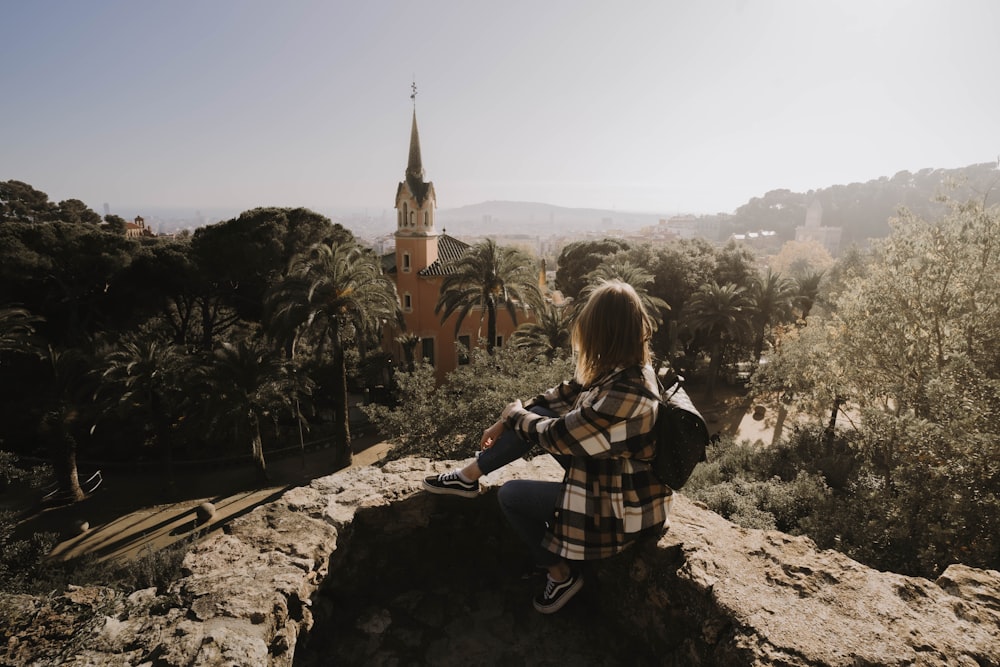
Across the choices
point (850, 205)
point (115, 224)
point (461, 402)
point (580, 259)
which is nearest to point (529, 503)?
point (461, 402)

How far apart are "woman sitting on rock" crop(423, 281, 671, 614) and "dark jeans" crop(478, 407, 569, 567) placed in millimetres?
44

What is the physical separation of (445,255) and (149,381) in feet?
48.5

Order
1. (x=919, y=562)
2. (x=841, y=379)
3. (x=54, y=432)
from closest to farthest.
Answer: (x=919, y=562) < (x=841, y=379) < (x=54, y=432)

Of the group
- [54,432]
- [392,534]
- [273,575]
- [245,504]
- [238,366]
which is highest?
[273,575]

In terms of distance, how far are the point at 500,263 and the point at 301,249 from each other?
10.5m

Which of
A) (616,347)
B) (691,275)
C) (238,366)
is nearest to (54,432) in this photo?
(238,366)

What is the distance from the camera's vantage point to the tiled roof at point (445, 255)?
967 inches

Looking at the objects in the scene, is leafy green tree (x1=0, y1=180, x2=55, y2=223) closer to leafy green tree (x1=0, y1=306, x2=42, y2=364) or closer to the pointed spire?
leafy green tree (x1=0, y1=306, x2=42, y2=364)

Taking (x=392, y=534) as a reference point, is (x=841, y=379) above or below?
below

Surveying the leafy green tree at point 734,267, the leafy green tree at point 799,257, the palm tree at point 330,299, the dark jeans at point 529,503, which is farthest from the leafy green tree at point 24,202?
the leafy green tree at point 799,257

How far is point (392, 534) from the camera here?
3223 millimetres

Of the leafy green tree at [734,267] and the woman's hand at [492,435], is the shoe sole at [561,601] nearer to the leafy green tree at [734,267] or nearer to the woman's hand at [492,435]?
the woman's hand at [492,435]

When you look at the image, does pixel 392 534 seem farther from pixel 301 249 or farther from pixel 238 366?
pixel 301 249

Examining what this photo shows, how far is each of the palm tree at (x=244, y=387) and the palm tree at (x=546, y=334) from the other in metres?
7.46
